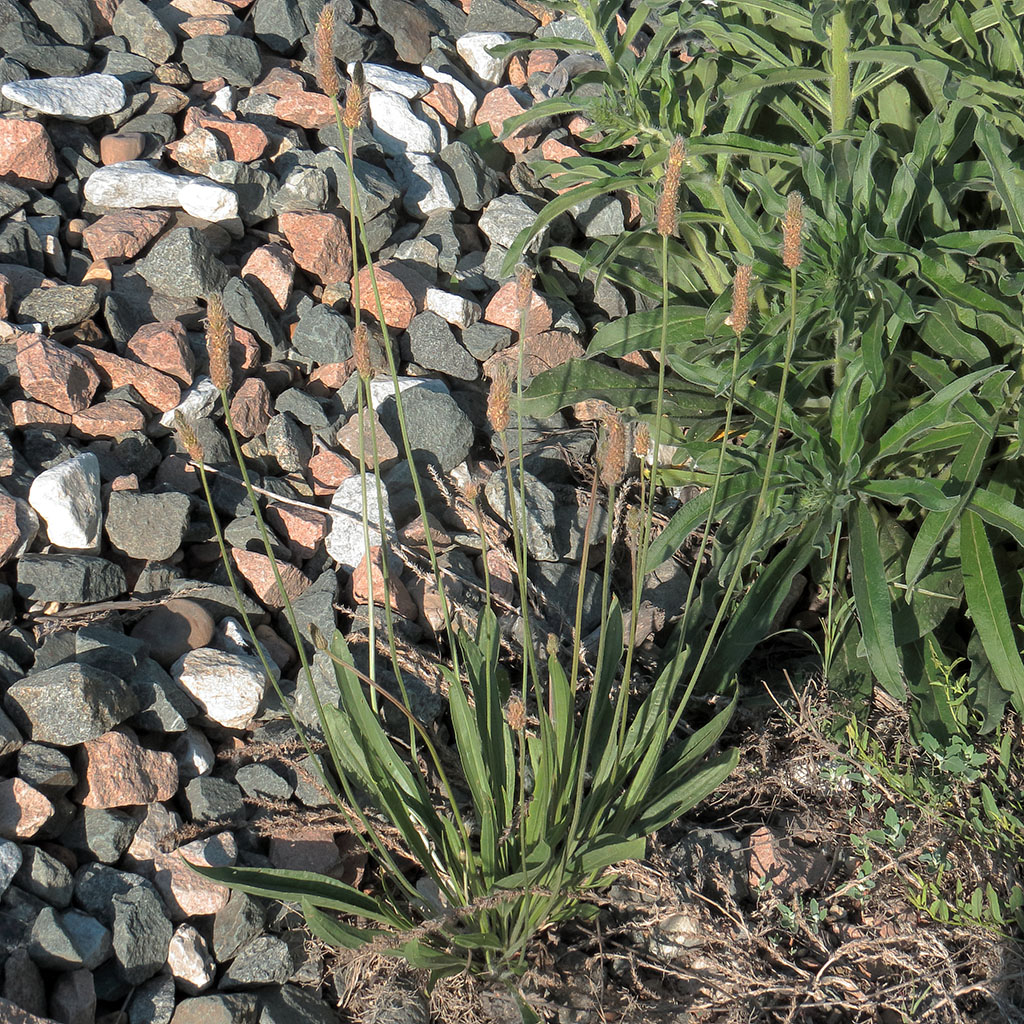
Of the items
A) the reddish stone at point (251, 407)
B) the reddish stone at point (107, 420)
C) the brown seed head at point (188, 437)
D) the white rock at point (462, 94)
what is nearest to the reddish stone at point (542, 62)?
the white rock at point (462, 94)

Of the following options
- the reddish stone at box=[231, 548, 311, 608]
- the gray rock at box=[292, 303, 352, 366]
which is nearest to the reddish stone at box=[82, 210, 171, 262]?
the gray rock at box=[292, 303, 352, 366]

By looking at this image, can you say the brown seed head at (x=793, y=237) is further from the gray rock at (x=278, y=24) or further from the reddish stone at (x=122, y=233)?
the gray rock at (x=278, y=24)

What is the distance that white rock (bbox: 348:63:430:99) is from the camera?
332 centimetres

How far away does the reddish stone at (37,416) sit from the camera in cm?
243

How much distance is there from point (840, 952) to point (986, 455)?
3.69 feet

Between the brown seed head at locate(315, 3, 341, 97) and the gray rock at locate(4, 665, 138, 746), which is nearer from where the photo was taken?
the brown seed head at locate(315, 3, 341, 97)

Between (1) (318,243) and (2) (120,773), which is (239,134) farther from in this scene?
(2) (120,773)

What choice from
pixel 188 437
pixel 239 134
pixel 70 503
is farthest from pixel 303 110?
pixel 188 437

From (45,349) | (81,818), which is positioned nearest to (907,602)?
(81,818)

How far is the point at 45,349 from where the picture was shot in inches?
97.3

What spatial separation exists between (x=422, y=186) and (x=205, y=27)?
0.82 m

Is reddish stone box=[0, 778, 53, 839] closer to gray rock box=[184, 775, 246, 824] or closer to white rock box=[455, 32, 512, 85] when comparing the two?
gray rock box=[184, 775, 246, 824]

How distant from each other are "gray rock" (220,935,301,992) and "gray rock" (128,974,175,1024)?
9 cm

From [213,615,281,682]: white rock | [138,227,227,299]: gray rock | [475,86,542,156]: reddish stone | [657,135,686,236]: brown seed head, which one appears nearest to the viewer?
[657,135,686,236]: brown seed head
